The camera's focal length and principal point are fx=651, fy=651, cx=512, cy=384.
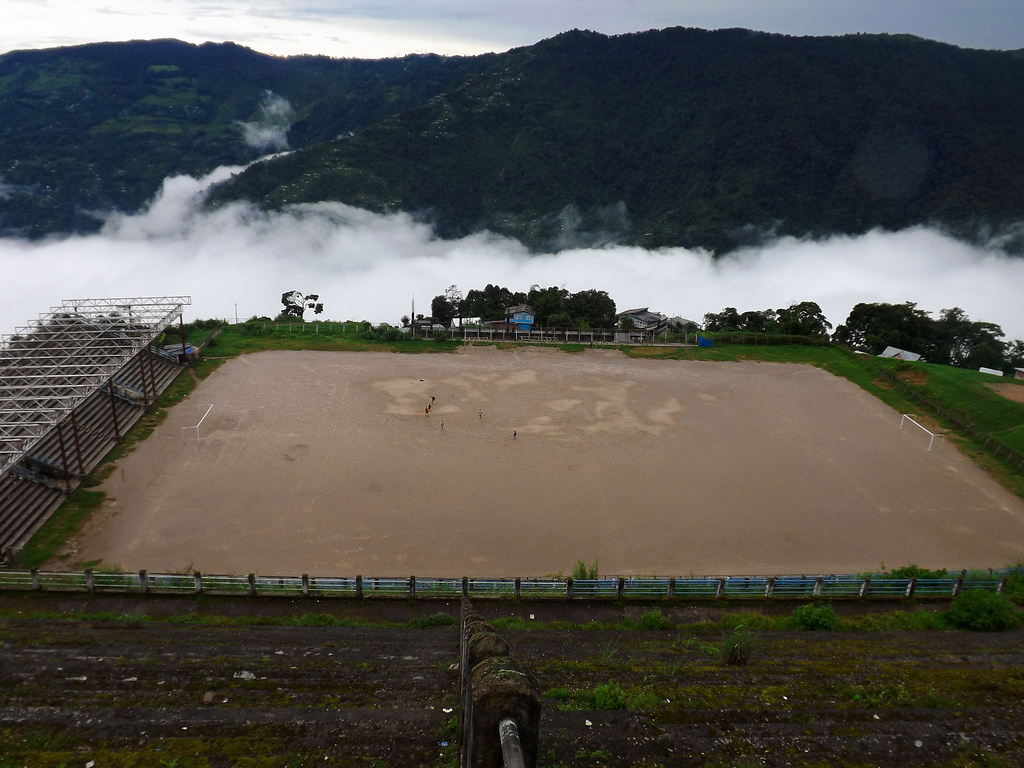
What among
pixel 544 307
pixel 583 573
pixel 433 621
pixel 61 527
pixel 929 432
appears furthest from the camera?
pixel 544 307

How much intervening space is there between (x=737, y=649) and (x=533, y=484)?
431 inches

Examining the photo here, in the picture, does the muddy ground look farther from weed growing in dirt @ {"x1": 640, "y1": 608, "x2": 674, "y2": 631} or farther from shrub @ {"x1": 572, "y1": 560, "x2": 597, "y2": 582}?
shrub @ {"x1": 572, "y1": 560, "x2": 597, "y2": 582}

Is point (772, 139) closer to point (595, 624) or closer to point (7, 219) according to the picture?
point (595, 624)

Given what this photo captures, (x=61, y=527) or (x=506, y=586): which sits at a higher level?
(x=506, y=586)

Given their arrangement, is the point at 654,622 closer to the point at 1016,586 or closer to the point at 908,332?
the point at 1016,586

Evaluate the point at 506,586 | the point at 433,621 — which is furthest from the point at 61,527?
the point at 506,586

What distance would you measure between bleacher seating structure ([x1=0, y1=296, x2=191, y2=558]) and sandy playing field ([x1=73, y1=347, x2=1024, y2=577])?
4.88ft

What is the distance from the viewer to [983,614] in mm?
13641

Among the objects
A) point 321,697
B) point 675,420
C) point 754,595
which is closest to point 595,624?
point 754,595

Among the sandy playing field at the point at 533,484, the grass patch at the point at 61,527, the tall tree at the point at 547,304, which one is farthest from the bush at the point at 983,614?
the tall tree at the point at 547,304

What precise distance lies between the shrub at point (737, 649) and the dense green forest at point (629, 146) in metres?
94.1

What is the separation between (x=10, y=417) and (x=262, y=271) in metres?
98.5

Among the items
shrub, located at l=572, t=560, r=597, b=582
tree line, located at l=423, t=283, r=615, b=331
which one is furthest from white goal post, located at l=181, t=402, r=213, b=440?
tree line, located at l=423, t=283, r=615, b=331

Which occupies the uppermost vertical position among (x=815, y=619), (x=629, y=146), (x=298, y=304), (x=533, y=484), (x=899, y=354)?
(x=629, y=146)
